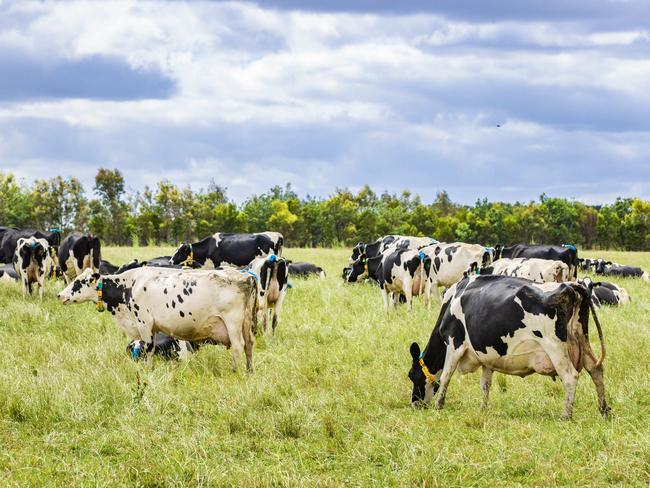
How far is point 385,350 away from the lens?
450 inches

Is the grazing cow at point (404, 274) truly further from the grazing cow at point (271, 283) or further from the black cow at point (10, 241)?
the black cow at point (10, 241)

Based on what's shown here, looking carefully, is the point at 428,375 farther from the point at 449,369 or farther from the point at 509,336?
the point at 509,336

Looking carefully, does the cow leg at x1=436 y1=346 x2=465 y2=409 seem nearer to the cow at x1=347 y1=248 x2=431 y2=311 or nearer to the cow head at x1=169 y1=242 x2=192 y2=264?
the cow at x1=347 y1=248 x2=431 y2=311

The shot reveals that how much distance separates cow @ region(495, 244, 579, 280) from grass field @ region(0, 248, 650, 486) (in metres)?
6.17

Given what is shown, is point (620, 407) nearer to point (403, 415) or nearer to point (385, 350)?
point (403, 415)

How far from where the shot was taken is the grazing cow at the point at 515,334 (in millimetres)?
7477

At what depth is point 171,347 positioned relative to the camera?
447 inches

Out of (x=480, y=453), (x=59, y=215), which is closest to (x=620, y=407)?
→ (x=480, y=453)

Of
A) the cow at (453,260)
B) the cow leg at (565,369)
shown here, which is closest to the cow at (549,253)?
the cow at (453,260)

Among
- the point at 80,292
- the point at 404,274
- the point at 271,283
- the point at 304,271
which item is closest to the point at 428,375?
the point at 271,283

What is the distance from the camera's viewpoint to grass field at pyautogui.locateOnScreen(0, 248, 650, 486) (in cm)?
616

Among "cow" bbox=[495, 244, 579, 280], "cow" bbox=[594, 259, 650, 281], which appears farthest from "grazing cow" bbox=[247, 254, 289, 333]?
"cow" bbox=[594, 259, 650, 281]

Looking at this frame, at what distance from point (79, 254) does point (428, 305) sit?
31.6ft

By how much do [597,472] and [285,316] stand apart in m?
9.71
